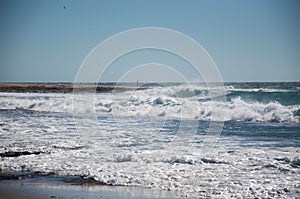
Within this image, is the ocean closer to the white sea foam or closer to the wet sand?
the wet sand

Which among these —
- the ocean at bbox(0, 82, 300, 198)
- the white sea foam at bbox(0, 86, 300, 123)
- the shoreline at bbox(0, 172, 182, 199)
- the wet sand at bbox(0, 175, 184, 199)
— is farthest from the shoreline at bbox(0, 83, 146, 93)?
the wet sand at bbox(0, 175, 184, 199)

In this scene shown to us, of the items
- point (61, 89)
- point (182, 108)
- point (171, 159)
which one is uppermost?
point (61, 89)

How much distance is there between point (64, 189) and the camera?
7656 mm

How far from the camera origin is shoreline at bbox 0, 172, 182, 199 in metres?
7.21

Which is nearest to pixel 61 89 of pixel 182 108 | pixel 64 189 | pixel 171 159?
pixel 182 108

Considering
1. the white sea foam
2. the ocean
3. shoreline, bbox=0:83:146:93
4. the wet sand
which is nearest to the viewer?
the wet sand

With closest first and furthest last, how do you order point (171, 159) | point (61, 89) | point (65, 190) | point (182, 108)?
1. point (65, 190)
2. point (171, 159)
3. point (182, 108)
4. point (61, 89)

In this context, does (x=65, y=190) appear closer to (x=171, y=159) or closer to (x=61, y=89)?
(x=171, y=159)

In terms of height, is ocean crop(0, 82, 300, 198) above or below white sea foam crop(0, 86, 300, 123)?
below

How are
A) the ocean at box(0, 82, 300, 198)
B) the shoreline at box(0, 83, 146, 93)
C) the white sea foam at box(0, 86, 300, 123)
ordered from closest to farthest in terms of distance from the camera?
1. the ocean at box(0, 82, 300, 198)
2. the white sea foam at box(0, 86, 300, 123)
3. the shoreline at box(0, 83, 146, 93)

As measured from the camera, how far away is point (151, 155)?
10781 mm

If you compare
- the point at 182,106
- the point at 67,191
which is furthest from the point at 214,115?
the point at 67,191

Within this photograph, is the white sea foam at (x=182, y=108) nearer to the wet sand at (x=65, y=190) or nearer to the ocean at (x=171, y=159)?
the ocean at (x=171, y=159)

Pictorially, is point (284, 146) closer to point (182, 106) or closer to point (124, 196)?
point (124, 196)
